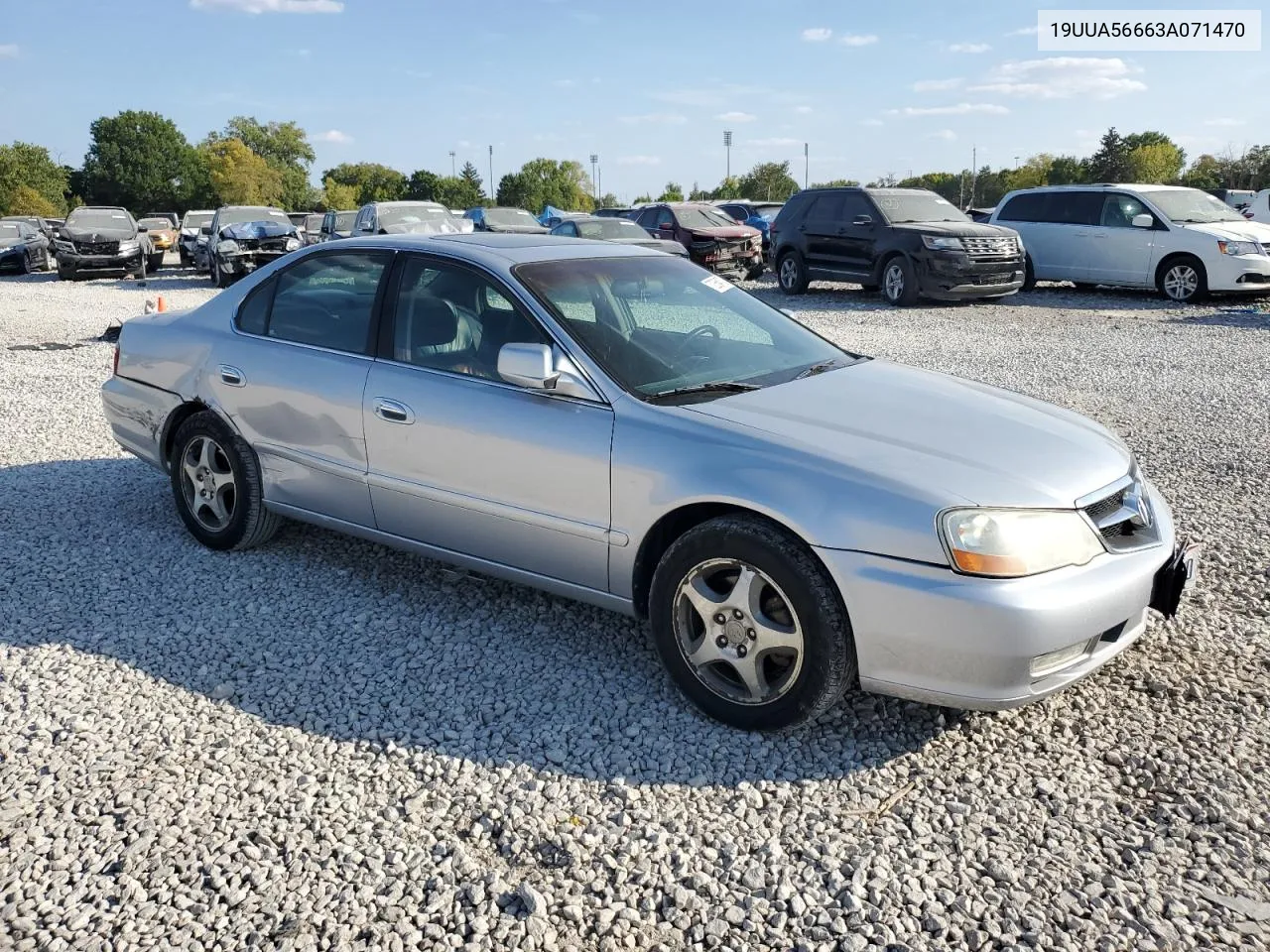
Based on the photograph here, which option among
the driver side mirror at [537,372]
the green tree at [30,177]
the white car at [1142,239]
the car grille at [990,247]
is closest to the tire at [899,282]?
the car grille at [990,247]

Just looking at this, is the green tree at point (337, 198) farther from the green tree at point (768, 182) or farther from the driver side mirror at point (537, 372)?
the driver side mirror at point (537, 372)

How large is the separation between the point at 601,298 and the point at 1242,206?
1224 inches

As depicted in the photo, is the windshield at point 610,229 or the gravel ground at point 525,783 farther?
the windshield at point 610,229

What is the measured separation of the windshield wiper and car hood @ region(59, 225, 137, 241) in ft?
78.0

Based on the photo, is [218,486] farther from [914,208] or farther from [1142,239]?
[1142,239]

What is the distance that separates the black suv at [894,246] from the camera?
50.0ft

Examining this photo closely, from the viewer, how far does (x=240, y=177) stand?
77312 mm

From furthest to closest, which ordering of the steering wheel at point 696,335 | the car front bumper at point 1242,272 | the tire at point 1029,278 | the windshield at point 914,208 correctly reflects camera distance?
the tire at point 1029,278
the windshield at point 914,208
the car front bumper at point 1242,272
the steering wheel at point 696,335

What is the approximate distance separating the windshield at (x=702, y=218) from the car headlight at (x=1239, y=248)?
8547mm

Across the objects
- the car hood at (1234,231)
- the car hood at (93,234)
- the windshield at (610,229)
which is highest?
the car hood at (93,234)

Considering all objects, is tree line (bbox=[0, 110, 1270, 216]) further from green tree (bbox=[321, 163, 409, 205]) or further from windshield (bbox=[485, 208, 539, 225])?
windshield (bbox=[485, 208, 539, 225])

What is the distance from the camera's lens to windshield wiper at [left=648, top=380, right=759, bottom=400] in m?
3.75

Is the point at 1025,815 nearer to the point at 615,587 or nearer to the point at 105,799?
the point at 615,587

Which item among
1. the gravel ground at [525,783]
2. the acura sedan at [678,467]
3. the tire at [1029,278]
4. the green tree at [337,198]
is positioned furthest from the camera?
the green tree at [337,198]
